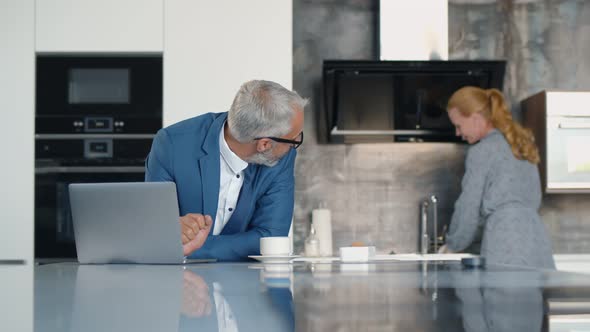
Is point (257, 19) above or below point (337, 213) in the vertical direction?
above

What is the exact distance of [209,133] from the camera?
2746mm

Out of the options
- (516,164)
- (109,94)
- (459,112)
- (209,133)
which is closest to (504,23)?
(459,112)

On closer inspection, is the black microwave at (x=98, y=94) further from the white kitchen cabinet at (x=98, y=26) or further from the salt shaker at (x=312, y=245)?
the salt shaker at (x=312, y=245)

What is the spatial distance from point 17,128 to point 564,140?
105 inches

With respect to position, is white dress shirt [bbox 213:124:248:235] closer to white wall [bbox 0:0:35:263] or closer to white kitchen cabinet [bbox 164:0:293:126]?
white kitchen cabinet [bbox 164:0:293:126]

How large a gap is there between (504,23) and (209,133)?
8.17ft

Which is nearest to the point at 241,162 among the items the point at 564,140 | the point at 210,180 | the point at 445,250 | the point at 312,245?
the point at 210,180

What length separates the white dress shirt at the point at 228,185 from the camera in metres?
2.73

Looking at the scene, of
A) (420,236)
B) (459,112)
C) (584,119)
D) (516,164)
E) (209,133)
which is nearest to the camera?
(209,133)

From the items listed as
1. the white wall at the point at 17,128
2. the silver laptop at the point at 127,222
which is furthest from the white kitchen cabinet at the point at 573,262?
the silver laptop at the point at 127,222

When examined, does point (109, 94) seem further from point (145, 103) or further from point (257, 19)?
point (257, 19)

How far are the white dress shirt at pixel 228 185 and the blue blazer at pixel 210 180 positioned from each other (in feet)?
0.06

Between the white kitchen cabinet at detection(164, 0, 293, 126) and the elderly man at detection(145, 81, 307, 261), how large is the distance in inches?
49.2

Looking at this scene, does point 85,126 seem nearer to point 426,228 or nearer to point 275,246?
point 426,228
